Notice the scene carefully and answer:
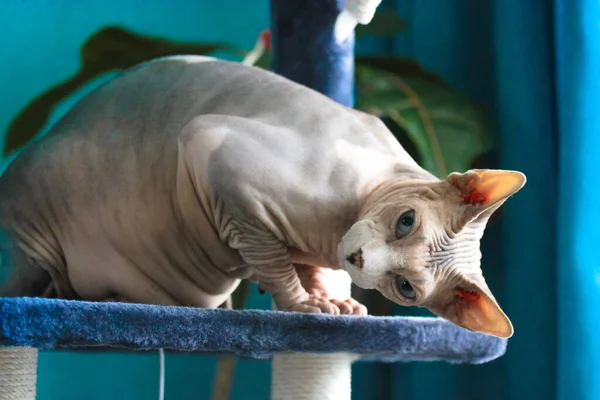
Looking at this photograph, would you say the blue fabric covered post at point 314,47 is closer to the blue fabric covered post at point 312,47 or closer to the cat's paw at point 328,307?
the blue fabric covered post at point 312,47

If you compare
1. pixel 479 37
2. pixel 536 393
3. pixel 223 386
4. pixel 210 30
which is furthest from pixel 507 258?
pixel 210 30

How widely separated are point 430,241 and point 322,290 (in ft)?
0.92

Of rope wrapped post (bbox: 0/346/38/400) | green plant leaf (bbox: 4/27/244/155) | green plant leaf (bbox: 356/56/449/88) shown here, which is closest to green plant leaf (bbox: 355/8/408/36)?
green plant leaf (bbox: 356/56/449/88)

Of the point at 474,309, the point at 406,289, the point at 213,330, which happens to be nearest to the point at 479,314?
the point at 474,309

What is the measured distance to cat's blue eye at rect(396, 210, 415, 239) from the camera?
0.97 meters

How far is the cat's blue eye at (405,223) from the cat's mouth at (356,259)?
53 mm

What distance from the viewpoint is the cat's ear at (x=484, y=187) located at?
938mm

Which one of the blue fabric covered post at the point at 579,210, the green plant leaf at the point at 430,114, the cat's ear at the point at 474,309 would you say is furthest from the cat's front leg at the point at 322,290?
the green plant leaf at the point at 430,114

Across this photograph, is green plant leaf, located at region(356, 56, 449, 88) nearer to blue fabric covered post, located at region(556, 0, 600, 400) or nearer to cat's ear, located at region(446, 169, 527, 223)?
blue fabric covered post, located at region(556, 0, 600, 400)

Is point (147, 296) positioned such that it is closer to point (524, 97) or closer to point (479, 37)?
point (524, 97)

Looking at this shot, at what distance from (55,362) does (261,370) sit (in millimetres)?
536

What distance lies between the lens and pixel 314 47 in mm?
1414

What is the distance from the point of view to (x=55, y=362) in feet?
6.79

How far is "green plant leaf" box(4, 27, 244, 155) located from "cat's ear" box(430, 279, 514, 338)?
3.57ft
